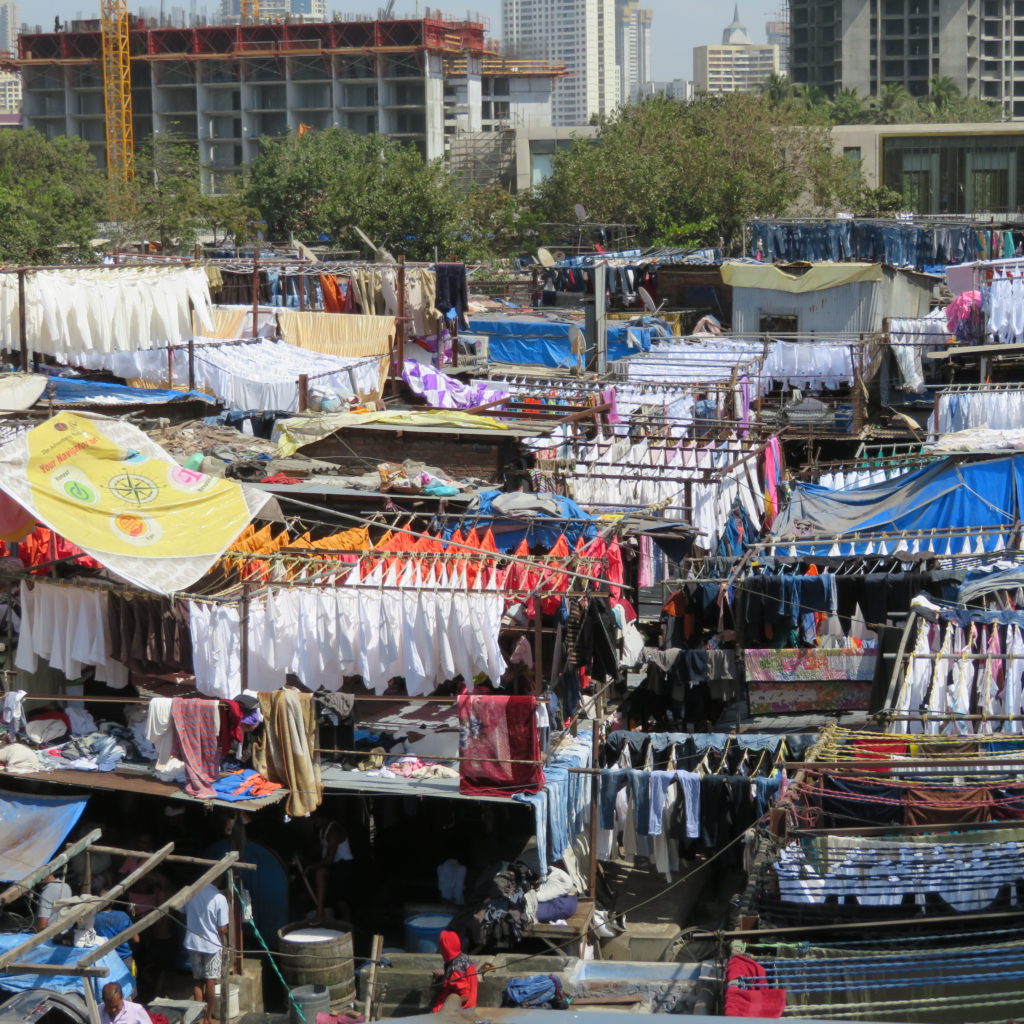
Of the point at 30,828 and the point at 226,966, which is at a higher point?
the point at 30,828

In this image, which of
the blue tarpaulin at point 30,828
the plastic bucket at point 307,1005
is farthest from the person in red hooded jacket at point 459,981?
the blue tarpaulin at point 30,828

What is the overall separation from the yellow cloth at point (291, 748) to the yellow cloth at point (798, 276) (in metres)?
23.1

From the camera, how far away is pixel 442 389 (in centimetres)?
2717

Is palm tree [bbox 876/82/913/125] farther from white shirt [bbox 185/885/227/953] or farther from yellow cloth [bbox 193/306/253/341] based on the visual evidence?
white shirt [bbox 185/885/227/953]

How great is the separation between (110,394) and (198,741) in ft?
36.6

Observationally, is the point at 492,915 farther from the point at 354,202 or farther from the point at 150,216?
the point at 150,216

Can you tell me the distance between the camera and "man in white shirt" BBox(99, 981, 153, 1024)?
11641 millimetres

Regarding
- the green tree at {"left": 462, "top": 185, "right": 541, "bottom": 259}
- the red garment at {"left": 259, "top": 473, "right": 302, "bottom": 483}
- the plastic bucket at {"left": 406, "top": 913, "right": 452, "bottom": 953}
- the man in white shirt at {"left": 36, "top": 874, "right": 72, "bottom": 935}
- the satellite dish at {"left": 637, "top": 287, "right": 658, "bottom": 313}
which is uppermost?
the green tree at {"left": 462, "top": 185, "right": 541, "bottom": 259}

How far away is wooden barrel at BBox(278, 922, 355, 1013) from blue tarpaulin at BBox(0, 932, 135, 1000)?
132 centimetres

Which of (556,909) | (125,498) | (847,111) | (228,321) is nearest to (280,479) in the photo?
(125,498)

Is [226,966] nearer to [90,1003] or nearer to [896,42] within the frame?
[90,1003]

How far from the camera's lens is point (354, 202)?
5081 centimetres

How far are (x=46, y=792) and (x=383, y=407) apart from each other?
37.5 ft

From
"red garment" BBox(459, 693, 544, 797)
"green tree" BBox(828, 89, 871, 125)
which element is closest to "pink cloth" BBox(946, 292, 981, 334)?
"red garment" BBox(459, 693, 544, 797)
